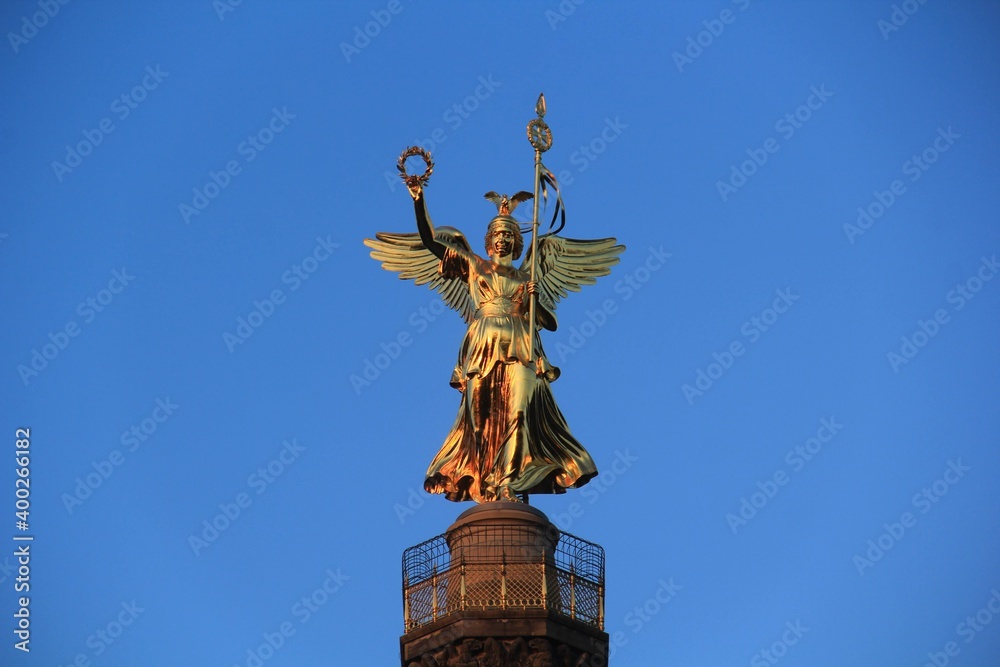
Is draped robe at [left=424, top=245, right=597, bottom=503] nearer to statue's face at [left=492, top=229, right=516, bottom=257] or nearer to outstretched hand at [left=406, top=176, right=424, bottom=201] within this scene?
statue's face at [left=492, top=229, right=516, bottom=257]

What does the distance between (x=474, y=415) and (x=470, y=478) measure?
1.36 meters

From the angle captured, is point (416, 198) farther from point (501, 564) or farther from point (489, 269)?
point (501, 564)

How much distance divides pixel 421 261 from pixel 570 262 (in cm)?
345

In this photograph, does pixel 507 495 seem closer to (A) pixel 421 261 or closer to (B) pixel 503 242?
(B) pixel 503 242

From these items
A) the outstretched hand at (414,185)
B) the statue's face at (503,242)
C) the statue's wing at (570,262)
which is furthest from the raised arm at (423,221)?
the statue's wing at (570,262)

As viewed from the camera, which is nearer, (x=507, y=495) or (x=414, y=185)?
(x=507, y=495)

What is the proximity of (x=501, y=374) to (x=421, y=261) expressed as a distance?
4234 millimetres

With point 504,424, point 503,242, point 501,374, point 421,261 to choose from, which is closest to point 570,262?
point 503,242

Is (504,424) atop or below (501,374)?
below

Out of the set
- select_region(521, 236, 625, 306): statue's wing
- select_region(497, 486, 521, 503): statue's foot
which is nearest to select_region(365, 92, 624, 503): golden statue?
select_region(497, 486, 521, 503): statue's foot

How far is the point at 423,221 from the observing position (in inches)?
2183

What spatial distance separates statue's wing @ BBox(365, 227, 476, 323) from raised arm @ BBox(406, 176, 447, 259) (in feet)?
0.94

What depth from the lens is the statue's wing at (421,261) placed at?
185ft

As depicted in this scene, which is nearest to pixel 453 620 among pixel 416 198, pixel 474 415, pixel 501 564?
pixel 501 564
